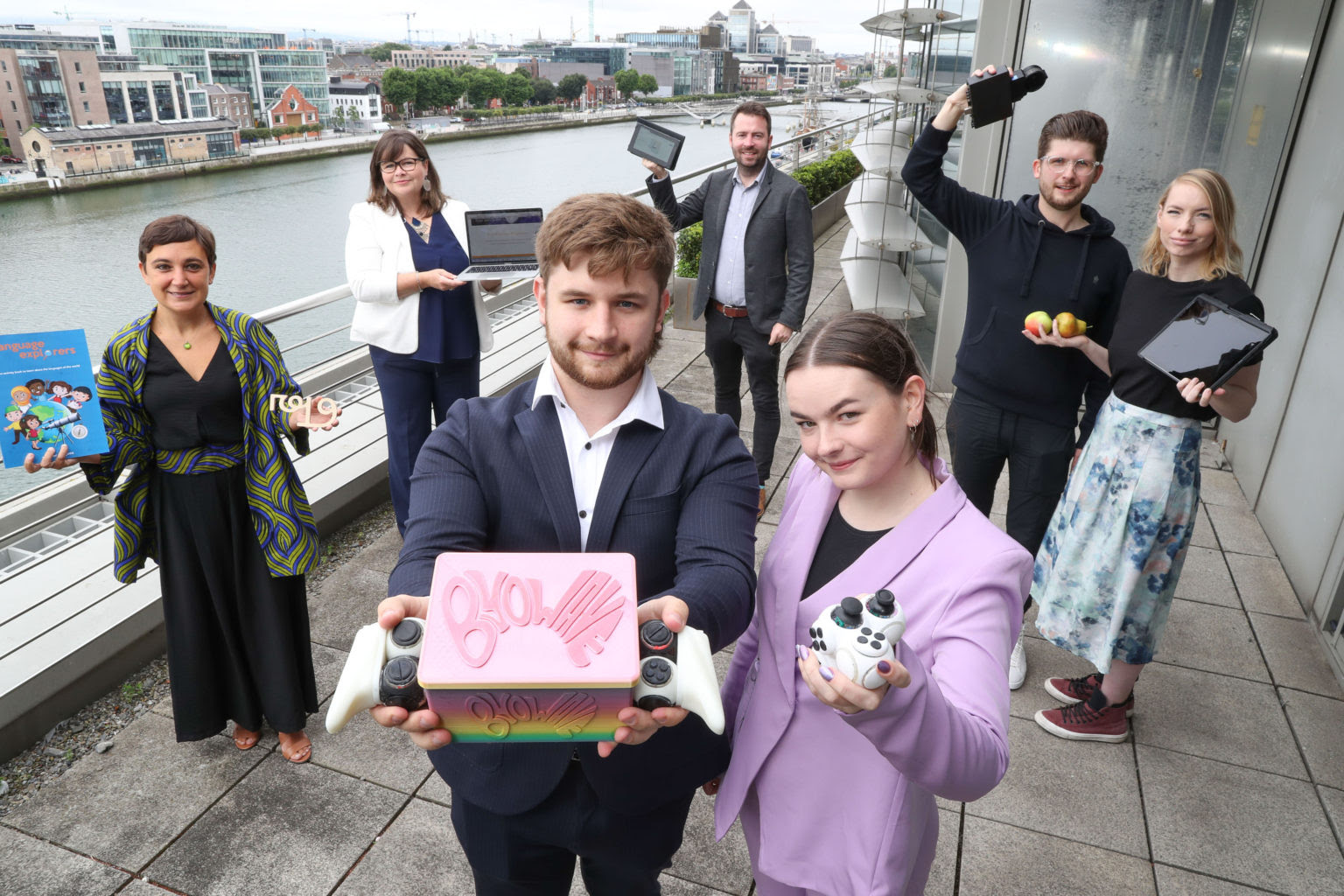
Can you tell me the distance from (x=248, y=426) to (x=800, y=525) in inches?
64.7

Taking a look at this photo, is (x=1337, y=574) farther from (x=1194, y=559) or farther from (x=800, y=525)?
(x=800, y=525)

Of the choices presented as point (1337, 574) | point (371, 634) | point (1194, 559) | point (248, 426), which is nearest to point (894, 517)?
point (371, 634)

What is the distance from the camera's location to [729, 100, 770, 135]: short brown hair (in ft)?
11.6

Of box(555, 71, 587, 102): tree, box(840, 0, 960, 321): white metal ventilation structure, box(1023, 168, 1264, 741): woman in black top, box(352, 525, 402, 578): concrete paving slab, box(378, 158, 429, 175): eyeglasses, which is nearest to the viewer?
box(1023, 168, 1264, 741): woman in black top

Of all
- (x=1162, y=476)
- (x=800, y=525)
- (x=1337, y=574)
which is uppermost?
(x=800, y=525)

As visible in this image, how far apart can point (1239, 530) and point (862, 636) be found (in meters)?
4.04

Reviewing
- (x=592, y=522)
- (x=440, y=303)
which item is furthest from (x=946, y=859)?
(x=440, y=303)

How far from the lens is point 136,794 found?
2.22 metres

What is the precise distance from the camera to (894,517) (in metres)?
1.18

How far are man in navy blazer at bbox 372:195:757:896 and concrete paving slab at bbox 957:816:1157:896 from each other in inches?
49.6

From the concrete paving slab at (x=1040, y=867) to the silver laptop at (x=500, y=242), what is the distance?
2.45 meters

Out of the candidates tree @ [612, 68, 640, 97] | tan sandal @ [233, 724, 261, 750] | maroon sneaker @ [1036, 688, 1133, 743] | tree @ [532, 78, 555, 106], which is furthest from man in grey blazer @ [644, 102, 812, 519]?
tree @ [612, 68, 640, 97]

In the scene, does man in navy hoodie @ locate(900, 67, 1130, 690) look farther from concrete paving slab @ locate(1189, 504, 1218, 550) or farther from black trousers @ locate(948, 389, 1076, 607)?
concrete paving slab @ locate(1189, 504, 1218, 550)

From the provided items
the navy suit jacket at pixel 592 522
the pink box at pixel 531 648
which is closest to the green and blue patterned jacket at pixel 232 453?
the navy suit jacket at pixel 592 522
